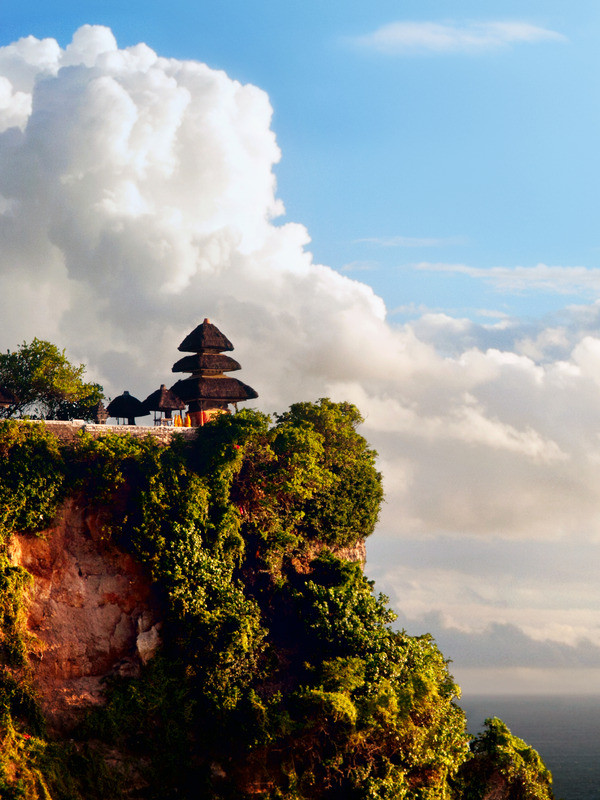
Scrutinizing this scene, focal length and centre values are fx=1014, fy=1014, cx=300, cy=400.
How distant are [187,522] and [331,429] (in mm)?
9317

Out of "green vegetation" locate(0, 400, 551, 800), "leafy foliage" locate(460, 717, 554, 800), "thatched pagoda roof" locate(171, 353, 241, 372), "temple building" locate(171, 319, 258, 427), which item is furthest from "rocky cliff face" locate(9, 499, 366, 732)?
"leafy foliage" locate(460, 717, 554, 800)

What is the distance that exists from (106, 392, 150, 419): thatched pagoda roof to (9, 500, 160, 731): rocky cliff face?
25.6 ft

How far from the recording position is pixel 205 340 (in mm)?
44875

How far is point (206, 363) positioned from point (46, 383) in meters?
7.06

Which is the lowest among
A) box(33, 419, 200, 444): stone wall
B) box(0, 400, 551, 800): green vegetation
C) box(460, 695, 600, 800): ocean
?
box(460, 695, 600, 800): ocean

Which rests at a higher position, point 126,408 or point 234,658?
point 126,408

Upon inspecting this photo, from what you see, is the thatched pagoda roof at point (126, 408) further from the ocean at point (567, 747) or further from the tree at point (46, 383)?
the ocean at point (567, 747)

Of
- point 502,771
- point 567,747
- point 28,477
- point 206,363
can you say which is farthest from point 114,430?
point 567,747

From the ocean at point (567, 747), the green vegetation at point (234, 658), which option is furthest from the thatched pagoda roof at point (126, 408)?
the ocean at point (567, 747)

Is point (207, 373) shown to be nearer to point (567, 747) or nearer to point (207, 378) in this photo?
point (207, 378)

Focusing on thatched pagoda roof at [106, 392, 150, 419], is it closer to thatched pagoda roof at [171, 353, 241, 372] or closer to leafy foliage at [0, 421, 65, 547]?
thatched pagoda roof at [171, 353, 241, 372]

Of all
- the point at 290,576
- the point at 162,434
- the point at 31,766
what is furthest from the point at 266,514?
the point at 31,766

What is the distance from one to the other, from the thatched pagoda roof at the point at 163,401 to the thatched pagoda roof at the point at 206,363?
5.15 ft

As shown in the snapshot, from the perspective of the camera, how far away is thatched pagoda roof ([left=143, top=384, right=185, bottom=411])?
43281 mm
